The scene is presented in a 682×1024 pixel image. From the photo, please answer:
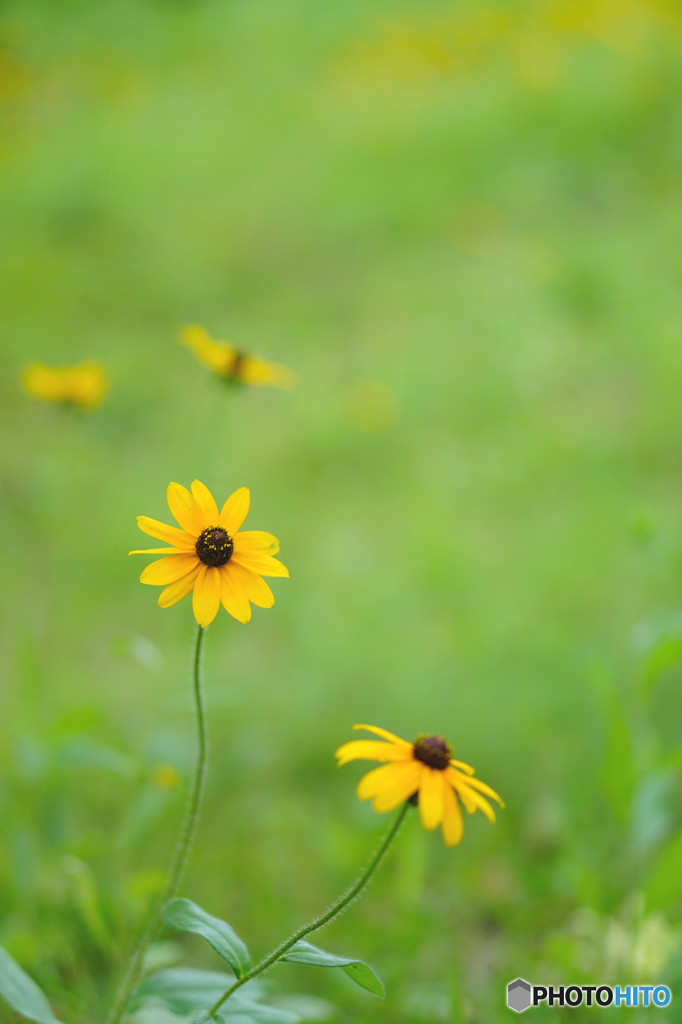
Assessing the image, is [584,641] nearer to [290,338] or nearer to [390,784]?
[390,784]

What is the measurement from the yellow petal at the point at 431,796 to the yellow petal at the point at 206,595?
157 millimetres

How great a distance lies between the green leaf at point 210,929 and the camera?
0.50 m

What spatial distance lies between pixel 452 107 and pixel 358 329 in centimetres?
139

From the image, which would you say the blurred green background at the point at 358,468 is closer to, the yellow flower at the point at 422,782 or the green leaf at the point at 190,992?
the green leaf at the point at 190,992

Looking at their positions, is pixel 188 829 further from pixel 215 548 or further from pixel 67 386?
pixel 67 386

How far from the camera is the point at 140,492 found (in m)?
1.61

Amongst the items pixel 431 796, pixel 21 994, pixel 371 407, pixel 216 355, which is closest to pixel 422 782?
pixel 431 796

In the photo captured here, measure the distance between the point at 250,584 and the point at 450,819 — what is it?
0.60 ft

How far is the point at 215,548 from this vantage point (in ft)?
1.70

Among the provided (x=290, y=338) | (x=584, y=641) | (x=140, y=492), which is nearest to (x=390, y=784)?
(x=584, y=641)

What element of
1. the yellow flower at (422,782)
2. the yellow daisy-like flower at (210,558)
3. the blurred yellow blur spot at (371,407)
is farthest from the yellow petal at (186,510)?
the blurred yellow blur spot at (371,407)

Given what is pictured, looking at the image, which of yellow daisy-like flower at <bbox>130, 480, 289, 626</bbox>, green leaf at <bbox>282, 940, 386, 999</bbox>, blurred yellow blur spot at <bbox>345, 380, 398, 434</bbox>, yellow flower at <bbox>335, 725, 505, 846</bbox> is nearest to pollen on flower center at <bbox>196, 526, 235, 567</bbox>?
yellow daisy-like flower at <bbox>130, 480, 289, 626</bbox>

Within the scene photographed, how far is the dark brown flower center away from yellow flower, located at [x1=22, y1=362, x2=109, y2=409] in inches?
29.0

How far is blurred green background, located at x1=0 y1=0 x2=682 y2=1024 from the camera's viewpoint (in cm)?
89
